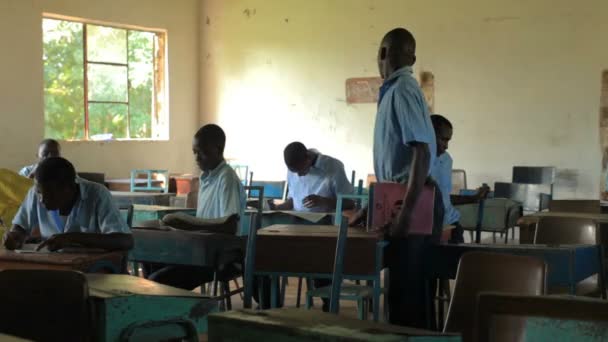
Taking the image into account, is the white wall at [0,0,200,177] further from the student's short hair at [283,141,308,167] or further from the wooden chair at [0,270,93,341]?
the wooden chair at [0,270,93,341]

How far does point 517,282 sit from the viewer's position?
254cm

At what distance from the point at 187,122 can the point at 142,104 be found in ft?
2.68

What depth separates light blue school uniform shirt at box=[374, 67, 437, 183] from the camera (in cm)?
284

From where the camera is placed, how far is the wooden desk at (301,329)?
1.30 meters

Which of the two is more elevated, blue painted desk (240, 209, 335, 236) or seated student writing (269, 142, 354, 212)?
seated student writing (269, 142, 354, 212)

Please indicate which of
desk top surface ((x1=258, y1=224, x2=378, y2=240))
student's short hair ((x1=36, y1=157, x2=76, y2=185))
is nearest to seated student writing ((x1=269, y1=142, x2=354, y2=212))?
desk top surface ((x1=258, y1=224, x2=378, y2=240))

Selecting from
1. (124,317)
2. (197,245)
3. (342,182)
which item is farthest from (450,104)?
(124,317)

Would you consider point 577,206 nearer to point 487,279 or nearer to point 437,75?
point 487,279

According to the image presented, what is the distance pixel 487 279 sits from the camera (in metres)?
2.61

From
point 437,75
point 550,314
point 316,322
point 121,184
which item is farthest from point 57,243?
point 437,75

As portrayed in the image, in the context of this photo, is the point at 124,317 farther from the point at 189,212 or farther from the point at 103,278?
the point at 189,212

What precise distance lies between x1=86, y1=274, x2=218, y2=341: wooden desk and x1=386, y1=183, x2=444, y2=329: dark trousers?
2.40 feet

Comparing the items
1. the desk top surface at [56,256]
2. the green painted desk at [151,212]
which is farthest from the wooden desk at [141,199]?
the desk top surface at [56,256]

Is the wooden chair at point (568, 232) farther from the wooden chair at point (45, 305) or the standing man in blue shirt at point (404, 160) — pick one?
the wooden chair at point (45, 305)
